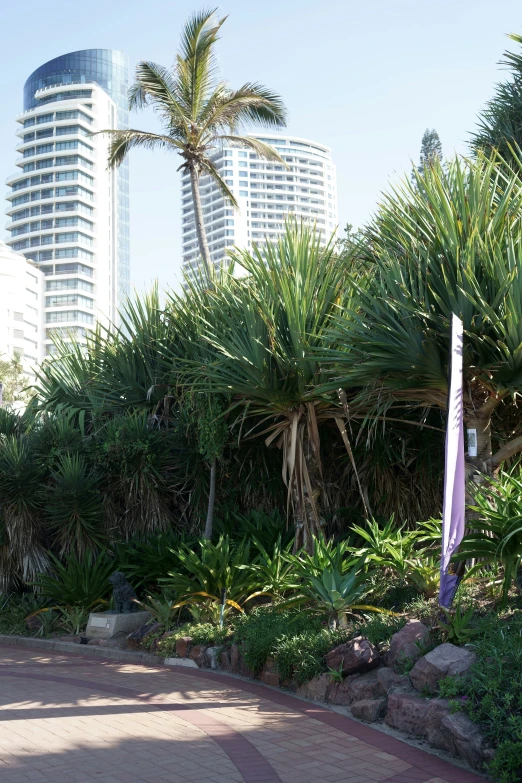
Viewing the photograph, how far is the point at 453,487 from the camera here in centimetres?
702

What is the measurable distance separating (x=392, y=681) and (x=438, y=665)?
65cm

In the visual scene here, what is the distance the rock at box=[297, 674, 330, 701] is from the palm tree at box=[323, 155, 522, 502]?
2801mm

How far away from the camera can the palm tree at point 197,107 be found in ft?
71.3

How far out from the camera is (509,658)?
5984 millimetres

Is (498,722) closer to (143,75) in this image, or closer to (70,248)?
(143,75)

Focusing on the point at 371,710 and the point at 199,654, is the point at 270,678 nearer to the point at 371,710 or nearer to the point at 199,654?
the point at 199,654

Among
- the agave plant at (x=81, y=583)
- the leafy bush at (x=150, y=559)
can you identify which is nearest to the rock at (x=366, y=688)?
the leafy bush at (x=150, y=559)

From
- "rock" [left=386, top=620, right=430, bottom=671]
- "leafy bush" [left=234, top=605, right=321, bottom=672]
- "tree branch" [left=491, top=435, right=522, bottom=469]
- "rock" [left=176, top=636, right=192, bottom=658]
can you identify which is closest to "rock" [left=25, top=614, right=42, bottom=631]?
"rock" [left=176, top=636, right=192, bottom=658]

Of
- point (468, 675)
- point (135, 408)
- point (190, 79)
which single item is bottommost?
point (468, 675)

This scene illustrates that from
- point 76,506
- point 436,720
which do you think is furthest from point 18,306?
point 436,720

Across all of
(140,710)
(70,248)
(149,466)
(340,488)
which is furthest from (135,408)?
(70,248)

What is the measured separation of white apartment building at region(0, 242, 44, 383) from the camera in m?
100

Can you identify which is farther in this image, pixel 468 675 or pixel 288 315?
pixel 288 315

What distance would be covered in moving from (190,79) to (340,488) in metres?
14.4
